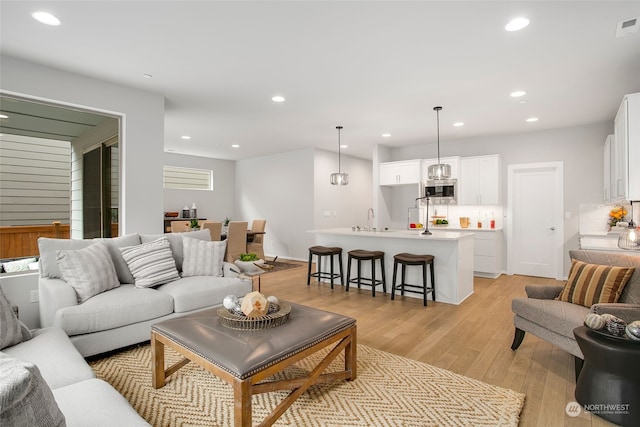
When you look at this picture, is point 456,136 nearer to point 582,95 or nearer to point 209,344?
point 582,95

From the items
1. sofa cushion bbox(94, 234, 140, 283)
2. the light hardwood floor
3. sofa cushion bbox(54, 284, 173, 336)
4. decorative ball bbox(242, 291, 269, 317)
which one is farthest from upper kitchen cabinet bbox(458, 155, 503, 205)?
sofa cushion bbox(94, 234, 140, 283)

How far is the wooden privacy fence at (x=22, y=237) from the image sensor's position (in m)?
3.34

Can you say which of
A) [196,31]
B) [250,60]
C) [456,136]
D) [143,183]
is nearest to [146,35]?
[196,31]

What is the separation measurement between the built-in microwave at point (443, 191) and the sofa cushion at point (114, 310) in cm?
535

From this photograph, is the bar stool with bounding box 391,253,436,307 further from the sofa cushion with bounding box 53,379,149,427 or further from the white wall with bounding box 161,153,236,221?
the white wall with bounding box 161,153,236,221

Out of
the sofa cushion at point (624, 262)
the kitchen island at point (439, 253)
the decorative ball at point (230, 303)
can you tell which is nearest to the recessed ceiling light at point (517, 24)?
the sofa cushion at point (624, 262)

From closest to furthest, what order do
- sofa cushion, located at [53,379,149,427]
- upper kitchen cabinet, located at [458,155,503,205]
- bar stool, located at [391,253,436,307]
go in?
sofa cushion, located at [53,379,149,427], bar stool, located at [391,253,436,307], upper kitchen cabinet, located at [458,155,503,205]

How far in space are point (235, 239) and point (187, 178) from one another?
3.31 meters

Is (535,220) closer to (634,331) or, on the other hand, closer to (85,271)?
(634,331)

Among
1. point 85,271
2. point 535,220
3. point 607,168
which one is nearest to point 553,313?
point 85,271

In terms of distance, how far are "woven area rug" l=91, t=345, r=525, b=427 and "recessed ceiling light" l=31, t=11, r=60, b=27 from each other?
2.72 metres

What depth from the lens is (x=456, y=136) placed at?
662 centimetres

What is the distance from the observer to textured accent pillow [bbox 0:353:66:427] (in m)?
0.72

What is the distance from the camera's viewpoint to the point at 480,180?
6.39 meters
